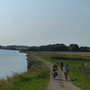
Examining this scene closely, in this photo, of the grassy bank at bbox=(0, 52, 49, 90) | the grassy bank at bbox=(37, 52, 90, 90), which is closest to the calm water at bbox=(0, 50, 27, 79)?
the grassy bank at bbox=(0, 52, 49, 90)

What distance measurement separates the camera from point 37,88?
56.5 ft

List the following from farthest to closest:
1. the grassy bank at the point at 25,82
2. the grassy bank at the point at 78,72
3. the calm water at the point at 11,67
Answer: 1. the calm water at the point at 11,67
2. the grassy bank at the point at 78,72
3. the grassy bank at the point at 25,82

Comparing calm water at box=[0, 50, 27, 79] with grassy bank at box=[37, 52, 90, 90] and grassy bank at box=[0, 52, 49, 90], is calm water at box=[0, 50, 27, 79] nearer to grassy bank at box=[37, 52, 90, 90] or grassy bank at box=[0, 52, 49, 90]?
grassy bank at box=[0, 52, 49, 90]

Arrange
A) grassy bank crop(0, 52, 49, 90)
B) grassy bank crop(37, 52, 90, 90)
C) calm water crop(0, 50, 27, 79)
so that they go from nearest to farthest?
grassy bank crop(0, 52, 49, 90)
grassy bank crop(37, 52, 90, 90)
calm water crop(0, 50, 27, 79)

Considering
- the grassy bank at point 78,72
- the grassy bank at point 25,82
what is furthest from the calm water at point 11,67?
the grassy bank at point 78,72

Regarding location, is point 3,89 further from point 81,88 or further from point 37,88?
point 81,88

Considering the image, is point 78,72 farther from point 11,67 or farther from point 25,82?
point 11,67

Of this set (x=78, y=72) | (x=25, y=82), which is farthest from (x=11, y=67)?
(x=25, y=82)

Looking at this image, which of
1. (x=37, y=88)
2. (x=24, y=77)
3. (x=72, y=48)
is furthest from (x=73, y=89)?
(x=72, y=48)

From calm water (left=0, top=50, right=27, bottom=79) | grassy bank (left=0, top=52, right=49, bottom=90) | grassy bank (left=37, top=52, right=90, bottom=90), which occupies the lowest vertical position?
calm water (left=0, top=50, right=27, bottom=79)

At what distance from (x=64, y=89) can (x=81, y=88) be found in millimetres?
1504

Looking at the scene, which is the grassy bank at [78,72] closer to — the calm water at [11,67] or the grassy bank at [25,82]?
the grassy bank at [25,82]

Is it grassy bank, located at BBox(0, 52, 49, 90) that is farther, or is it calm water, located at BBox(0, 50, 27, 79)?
calm water, located at BBox(0, 50, 27, 79)

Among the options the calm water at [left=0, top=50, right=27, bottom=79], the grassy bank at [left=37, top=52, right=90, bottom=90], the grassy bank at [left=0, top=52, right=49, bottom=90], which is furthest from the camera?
the calm water at [left=0, top=50, right=27, bottom=79]
